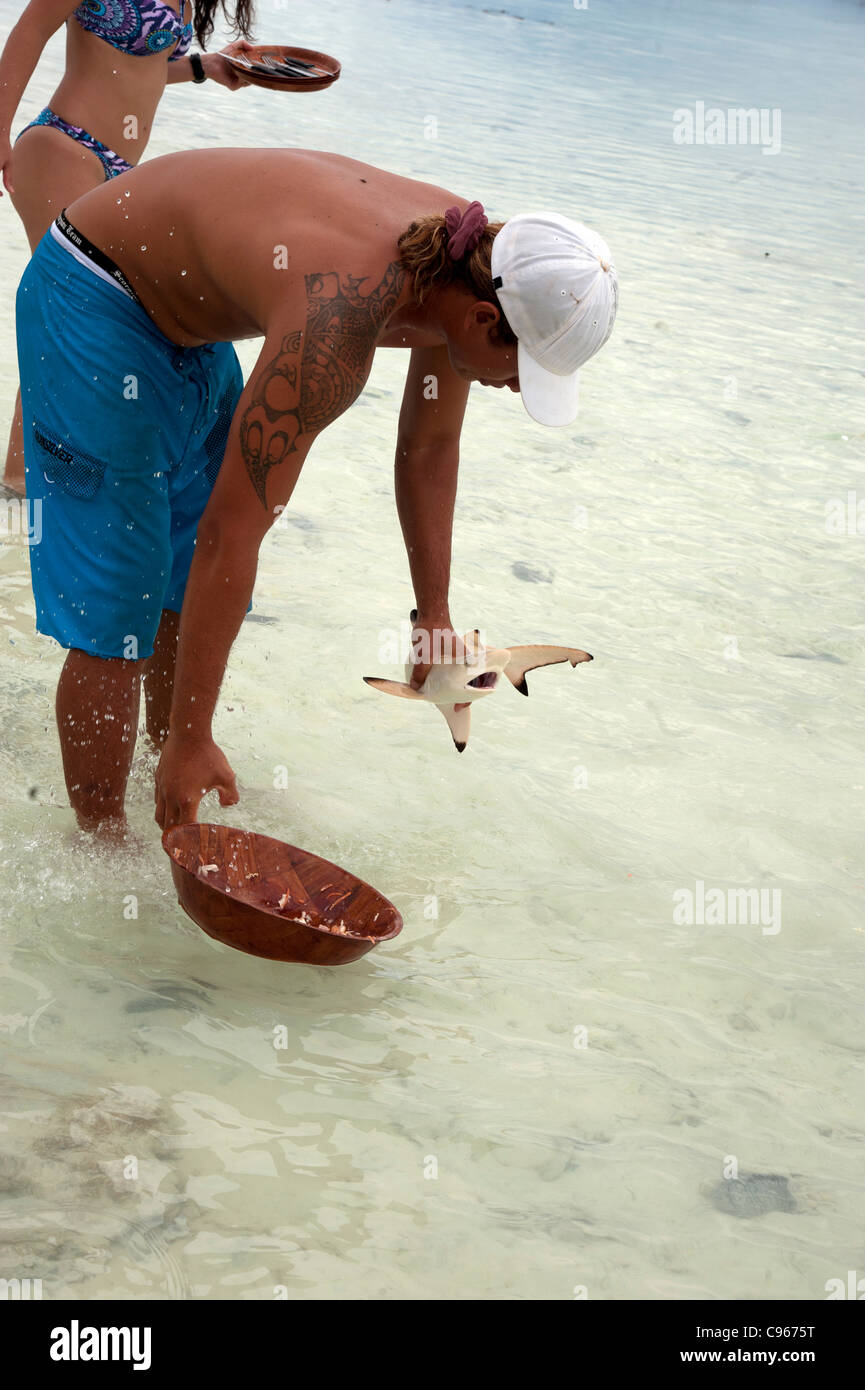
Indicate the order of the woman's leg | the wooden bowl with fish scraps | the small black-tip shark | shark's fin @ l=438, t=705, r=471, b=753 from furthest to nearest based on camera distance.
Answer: the woman's leg < shark's fin @ l=438, t=705, r=471, b=753 < the small black-tip shark < the wooden bowl with fish scraps

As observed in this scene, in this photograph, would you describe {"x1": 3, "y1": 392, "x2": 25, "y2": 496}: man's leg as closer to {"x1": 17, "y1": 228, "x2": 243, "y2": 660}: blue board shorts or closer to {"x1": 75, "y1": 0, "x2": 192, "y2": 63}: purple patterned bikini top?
{"x1": 75, "y1": 0, "x2": 192, "y2": 63}: purple patterned bikini top

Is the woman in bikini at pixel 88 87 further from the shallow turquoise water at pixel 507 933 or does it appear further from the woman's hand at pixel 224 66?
the shallow turquoise water at pixel 507 933

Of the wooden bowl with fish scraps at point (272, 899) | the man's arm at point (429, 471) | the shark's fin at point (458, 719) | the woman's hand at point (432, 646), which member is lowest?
the wooden bowl with fish scraps at point (272, 899)

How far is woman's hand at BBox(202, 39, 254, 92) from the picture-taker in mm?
3568

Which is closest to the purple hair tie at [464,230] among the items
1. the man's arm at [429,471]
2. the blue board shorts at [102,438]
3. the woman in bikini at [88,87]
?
the man's arm at [429,471]

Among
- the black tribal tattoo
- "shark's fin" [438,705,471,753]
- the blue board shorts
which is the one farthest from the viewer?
"shark's fin" [438,705,471,753]

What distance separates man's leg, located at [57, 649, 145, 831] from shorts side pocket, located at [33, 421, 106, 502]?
32 cm

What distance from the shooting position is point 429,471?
2619 mm

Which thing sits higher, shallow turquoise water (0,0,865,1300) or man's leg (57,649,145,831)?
man's leg (57,649,145,831)

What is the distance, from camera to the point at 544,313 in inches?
79.3

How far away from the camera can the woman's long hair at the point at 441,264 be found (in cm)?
204

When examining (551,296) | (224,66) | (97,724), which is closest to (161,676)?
(97,724)

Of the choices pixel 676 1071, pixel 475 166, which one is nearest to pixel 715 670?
pixel 676 1071

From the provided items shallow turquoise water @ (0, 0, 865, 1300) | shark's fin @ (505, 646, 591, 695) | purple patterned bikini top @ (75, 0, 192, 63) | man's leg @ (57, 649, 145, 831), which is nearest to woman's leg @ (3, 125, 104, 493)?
purple patterned bikini top @ (75, 0, 192, 63)
